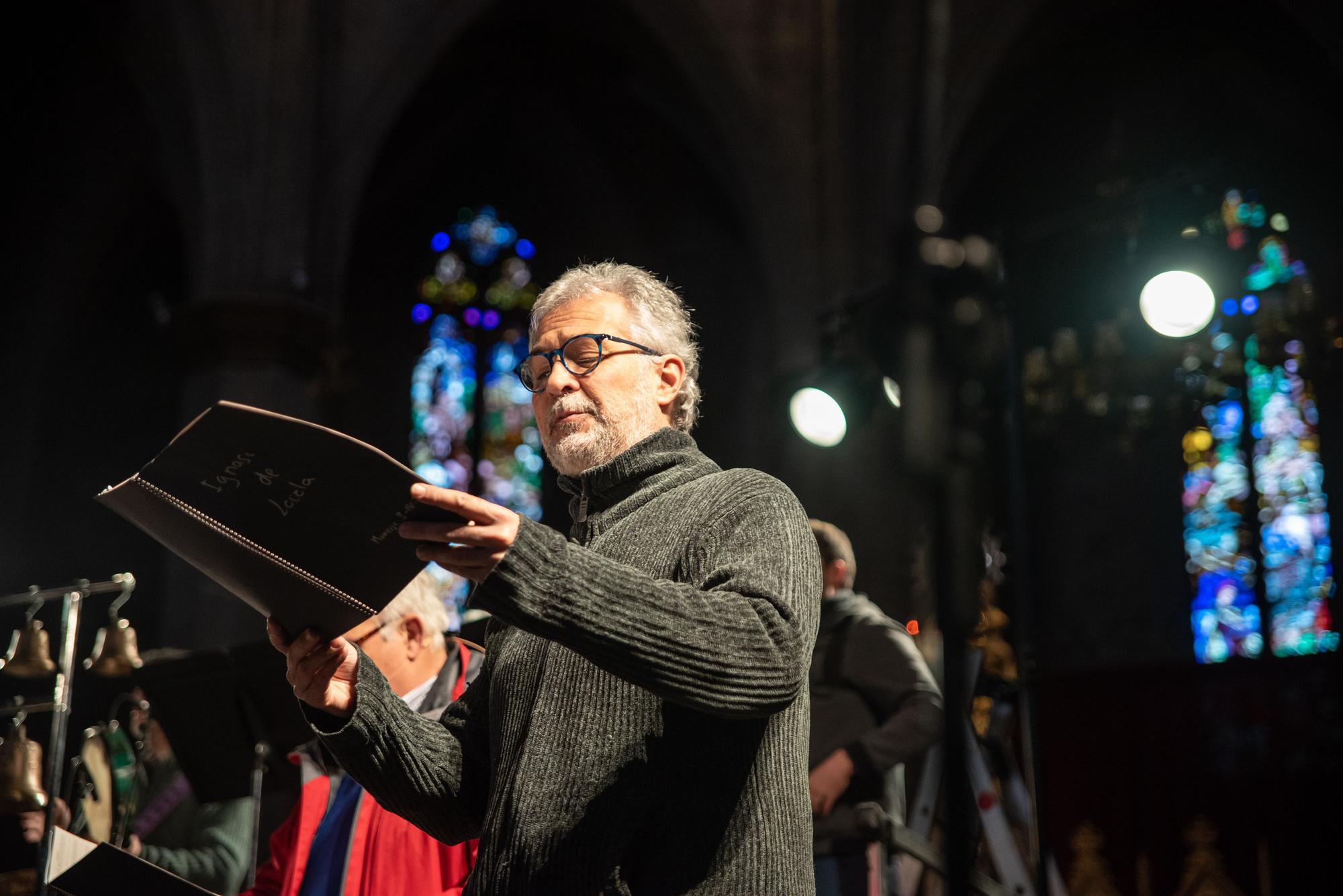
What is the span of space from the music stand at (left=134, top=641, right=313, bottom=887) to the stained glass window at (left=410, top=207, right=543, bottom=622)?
284 inches

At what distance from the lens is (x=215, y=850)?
4289 mm

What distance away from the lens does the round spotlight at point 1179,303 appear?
6258mm

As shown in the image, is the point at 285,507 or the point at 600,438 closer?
the point at 285,507

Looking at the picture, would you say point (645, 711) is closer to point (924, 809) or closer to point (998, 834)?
point (998, 834)

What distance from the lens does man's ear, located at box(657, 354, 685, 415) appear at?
2.22 metres

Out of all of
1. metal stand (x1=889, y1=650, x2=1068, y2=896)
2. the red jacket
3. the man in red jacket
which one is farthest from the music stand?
metal stand (x1=889, y1=650, x2=1068, y2=896)

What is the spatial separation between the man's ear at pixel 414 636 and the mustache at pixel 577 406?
1647mm

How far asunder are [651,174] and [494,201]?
1.40m

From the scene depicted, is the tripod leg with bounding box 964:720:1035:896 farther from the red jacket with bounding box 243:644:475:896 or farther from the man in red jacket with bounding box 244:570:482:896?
the red jacket with bounding box 243:644:475:896

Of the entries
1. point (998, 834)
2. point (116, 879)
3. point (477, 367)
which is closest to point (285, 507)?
point (116, 879)

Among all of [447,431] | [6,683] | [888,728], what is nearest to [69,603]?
[888,728]

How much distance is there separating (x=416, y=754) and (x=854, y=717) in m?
2.66

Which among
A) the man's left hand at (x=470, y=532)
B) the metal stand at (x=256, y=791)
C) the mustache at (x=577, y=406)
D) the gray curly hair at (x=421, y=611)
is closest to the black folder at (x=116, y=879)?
the gray curly hair at (x=421, y=611)

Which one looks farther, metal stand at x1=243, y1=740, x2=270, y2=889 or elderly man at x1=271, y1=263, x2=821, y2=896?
metal stand at x1=243, y1=740, x2=270, y2=889
